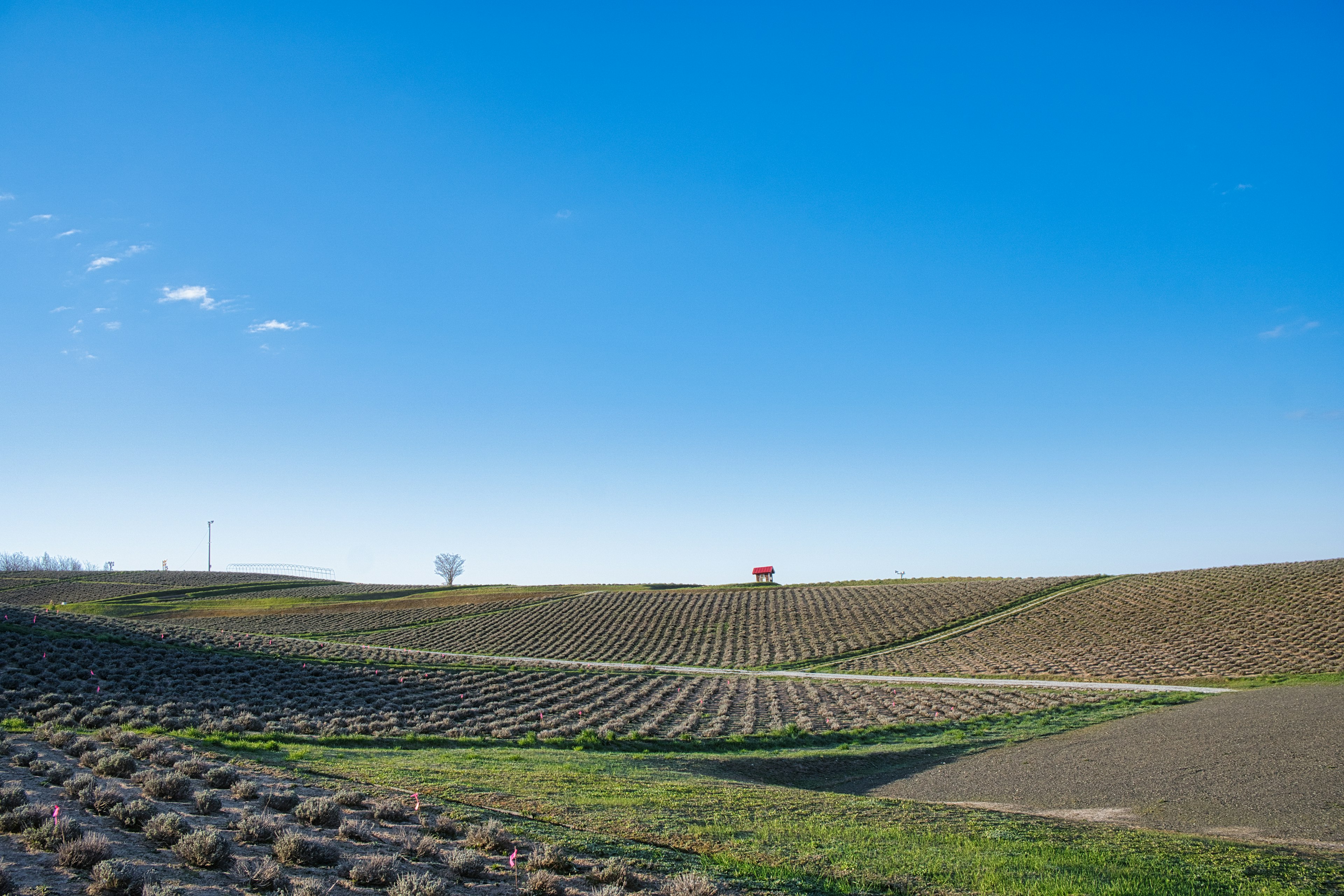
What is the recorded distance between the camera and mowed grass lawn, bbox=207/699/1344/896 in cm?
798

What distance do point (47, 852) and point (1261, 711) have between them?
1074 inches

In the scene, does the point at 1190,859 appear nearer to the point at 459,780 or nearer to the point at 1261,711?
the point at 459,780

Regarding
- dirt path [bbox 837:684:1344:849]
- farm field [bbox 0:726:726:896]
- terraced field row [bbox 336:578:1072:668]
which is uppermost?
farm field [bbox 0:726:726:896]

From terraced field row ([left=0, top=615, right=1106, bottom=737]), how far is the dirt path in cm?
630

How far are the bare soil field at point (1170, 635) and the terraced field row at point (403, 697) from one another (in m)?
10.7

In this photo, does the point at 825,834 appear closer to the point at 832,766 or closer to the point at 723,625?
the point at 832,766

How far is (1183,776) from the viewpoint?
48.8 ft

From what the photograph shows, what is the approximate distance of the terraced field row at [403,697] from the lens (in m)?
20.6

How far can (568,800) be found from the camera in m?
11.6

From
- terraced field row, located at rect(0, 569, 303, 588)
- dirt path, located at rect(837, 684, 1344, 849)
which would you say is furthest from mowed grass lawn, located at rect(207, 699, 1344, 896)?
terraced field row, located at rect(0, 569, 303, 588)

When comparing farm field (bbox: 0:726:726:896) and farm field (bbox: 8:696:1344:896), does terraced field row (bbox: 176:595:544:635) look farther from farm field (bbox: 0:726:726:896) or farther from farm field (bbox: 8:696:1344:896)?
farm field (bbox: 0:726:726:896)

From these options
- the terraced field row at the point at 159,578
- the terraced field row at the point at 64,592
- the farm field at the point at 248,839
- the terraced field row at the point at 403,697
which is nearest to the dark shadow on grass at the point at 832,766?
the terraced field row at the point at 403,697

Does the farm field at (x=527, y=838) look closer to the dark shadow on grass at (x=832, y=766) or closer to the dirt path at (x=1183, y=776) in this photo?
the dirt path at (x=1183, y=776)

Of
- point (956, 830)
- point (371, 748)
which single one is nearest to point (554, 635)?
point (371, 748)
